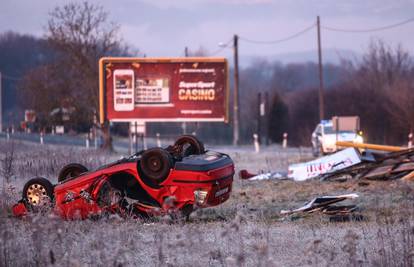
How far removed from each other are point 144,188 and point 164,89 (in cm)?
1987

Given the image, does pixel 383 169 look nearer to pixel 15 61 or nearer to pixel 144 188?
pixel 144 188

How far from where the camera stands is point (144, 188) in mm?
10945

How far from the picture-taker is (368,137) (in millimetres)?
49500

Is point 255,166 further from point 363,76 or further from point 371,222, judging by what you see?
point 363,76

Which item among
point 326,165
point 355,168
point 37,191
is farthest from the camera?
point 326,165

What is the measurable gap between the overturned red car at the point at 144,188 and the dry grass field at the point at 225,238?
1.05ft

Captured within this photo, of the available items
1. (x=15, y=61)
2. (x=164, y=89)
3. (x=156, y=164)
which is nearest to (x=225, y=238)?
(x=156, y=164)

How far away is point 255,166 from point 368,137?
26.0m

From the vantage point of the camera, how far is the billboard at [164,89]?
30.2m

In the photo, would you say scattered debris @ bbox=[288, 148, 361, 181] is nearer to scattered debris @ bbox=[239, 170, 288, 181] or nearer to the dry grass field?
scattered debris @ bbox=[239, 170, 288, 181]

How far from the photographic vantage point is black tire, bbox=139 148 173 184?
10.6 m

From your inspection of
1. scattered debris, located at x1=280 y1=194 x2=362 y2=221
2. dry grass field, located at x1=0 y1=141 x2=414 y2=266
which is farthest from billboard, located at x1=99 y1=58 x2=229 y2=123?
scattered debris, located at x1=280 y1=194 x2=362 y2=221

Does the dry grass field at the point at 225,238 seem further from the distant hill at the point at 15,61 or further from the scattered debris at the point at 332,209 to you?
the distant hill at the point at 15,61

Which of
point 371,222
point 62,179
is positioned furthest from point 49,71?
point 371,222
